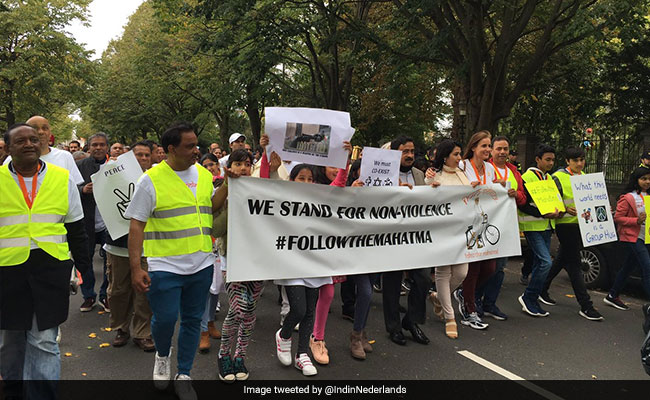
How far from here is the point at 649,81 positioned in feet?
53.8

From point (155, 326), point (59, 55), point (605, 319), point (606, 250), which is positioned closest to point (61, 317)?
point (155, 326)

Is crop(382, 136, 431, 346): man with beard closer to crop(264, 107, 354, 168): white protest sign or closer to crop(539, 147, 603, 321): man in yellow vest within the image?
crop(264, 107, 354, 168): white protest sign

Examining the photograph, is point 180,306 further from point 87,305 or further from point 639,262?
point 639,262

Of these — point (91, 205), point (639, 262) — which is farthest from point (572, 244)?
point (91, 205)

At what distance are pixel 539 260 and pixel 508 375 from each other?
79.7 inches

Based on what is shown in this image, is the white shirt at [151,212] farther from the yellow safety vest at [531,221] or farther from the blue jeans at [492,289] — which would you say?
the yellow safety vest at [531,221]

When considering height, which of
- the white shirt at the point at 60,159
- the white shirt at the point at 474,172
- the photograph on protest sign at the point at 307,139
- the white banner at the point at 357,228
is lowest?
the white banner at the point at 357,228

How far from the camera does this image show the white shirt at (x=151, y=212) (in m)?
3.50

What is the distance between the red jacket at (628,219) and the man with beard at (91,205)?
623 cm

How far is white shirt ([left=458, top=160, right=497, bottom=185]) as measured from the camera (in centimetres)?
577

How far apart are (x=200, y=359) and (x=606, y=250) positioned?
5.77 meters
